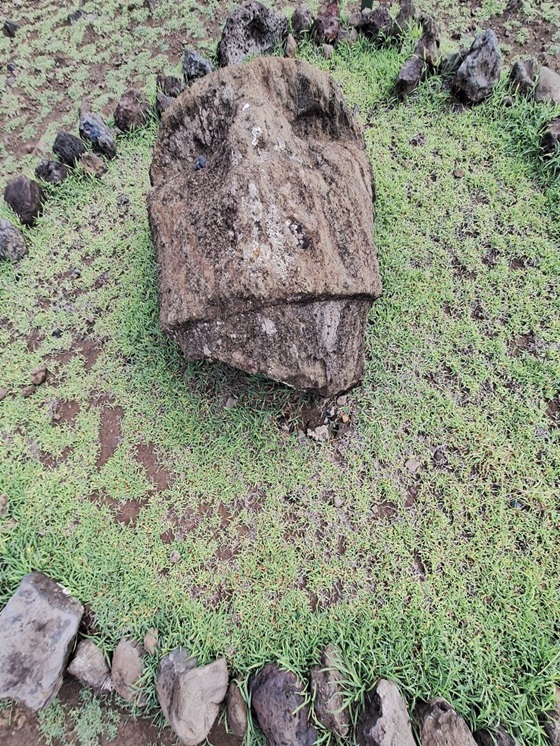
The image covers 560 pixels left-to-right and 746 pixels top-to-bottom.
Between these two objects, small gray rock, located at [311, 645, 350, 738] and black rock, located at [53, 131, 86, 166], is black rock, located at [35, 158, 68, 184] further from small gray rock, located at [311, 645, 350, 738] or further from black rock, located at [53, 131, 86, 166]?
small gray rock, located at [311, 645, 350, 738]

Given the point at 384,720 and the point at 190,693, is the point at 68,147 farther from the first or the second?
the point at 384,720

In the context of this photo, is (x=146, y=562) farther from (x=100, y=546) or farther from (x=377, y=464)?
(x=377, y=464)

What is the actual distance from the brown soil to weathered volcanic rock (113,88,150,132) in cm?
350

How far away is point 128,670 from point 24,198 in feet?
9.66

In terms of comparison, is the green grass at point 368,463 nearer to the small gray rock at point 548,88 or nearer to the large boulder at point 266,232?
the small gray rock at point 548,88

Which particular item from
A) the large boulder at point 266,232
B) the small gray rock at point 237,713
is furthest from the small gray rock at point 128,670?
the large boulder at point 266,232

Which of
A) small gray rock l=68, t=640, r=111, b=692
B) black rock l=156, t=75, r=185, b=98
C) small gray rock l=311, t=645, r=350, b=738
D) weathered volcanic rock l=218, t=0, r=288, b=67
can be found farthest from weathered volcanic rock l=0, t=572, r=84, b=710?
weathered volcanic rock l=218, t=0, r=288, b=67

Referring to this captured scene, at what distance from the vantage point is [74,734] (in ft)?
6.72

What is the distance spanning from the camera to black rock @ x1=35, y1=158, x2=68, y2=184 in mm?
3422

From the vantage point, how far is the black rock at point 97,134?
343 cm

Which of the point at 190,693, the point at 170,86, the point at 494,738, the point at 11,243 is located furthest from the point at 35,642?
the point at 170,86

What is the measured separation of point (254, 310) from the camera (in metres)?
2.04

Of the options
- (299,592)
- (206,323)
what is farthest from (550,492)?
(206,323)

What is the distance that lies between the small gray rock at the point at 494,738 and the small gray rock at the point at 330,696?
0.51 meters
